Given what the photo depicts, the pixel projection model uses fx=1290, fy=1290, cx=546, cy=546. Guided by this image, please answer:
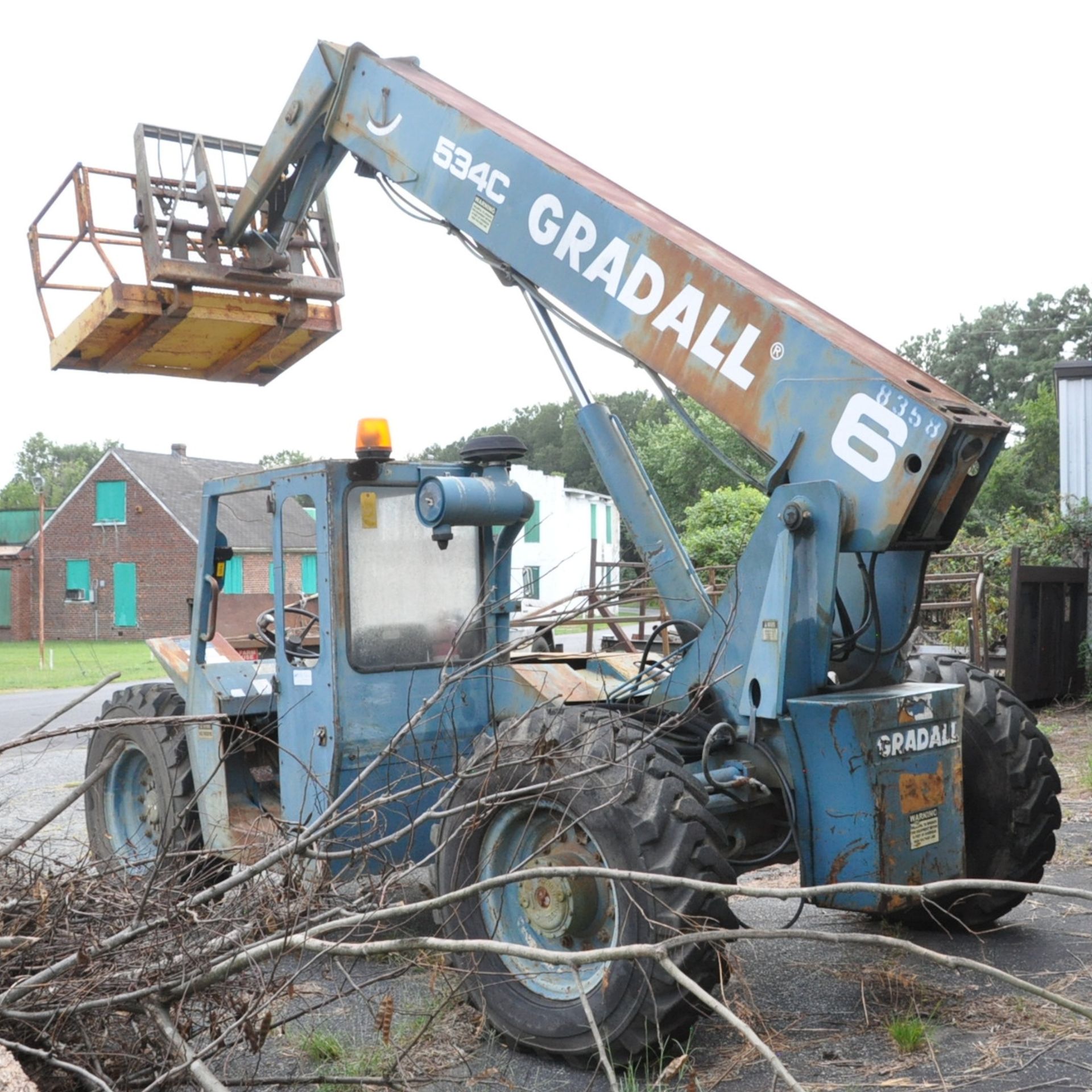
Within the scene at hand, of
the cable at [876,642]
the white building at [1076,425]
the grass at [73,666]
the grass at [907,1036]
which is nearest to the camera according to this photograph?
the grass at [907,1036]

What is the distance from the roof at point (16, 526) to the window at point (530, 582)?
4937 cm

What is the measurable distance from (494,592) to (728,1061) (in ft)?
8.29

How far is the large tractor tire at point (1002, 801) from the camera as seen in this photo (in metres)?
5.76

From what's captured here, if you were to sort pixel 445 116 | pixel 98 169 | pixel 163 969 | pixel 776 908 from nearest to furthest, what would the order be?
pixel 163 969 < pixel 445 116 < pixel 776 908 < pixel 98 169

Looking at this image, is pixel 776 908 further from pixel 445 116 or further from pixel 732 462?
pixel 445 116

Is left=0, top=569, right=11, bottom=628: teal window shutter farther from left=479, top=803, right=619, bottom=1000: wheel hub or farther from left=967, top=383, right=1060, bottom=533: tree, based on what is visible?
left=479, top=803, right=619, bottom=1000: wheel hub

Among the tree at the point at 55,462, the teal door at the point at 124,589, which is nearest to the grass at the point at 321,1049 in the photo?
the teal door at the point at 124,589

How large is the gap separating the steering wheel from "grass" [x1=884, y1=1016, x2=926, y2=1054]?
2949mm

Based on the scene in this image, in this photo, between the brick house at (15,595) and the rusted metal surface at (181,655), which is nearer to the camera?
the rusted metal surface at (181,655)

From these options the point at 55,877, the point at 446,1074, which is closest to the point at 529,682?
the point at 446,1074

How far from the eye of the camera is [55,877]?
420 cm

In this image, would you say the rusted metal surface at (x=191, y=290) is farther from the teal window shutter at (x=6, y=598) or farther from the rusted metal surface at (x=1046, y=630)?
the teal window shutter at (x=6, y=598)

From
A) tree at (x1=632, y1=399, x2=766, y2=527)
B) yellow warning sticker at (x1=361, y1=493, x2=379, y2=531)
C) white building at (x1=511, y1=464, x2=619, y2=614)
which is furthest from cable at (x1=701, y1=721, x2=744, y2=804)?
tree at (x1=632, y1=399, x2=766, y2=527)

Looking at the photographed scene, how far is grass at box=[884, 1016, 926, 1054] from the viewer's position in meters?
4.43
